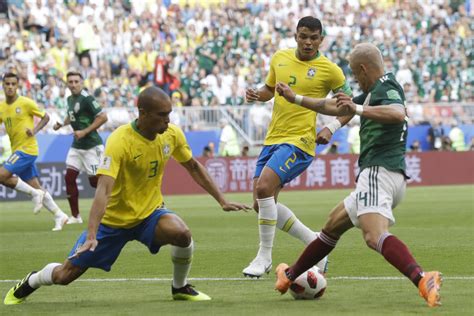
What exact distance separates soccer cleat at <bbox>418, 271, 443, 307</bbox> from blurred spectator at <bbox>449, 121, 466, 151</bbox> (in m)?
26.4

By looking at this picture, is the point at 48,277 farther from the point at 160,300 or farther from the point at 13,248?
the point at 13,248

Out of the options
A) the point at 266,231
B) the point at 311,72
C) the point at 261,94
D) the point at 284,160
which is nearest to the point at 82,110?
the point at 261,94

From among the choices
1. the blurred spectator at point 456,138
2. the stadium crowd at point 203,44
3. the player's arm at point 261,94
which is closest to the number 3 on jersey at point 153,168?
the player's arm at point 261,94

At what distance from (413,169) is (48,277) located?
25.6 meters

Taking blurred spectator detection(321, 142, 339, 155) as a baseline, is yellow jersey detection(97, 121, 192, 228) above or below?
above

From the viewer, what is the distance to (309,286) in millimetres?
9594

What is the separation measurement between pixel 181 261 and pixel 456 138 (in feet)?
85.6

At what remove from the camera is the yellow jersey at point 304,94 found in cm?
1177

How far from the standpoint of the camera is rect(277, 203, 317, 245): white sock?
457 inches

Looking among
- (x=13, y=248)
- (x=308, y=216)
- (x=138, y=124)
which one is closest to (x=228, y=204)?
(x=138, y=124)

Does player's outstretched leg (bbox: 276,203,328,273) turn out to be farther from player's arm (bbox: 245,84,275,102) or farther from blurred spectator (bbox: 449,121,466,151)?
blurred spectator (bbox: 449,121,466,151)

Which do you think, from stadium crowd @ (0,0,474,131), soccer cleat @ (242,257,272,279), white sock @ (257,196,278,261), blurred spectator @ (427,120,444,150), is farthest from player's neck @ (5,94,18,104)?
blurred spectator @ (427,120,444,150)

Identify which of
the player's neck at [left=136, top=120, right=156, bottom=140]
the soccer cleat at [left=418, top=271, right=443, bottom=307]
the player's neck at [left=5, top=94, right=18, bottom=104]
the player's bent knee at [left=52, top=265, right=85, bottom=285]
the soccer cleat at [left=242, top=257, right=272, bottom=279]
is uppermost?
the player's neck at [left=136, top=120, right=156, bottom=140]

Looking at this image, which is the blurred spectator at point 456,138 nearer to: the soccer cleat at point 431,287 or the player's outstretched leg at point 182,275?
the player's outstretched leg at point 182,275
